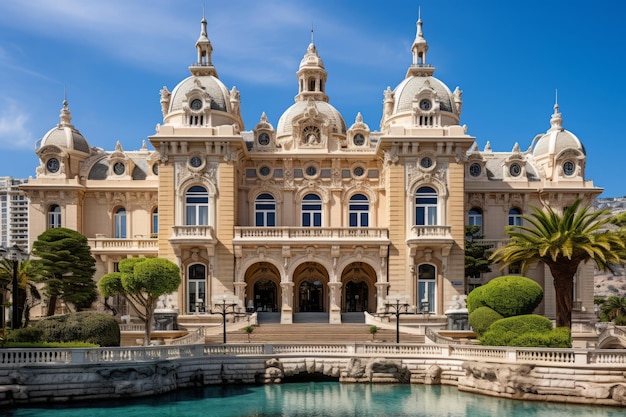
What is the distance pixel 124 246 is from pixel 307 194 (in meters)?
13.8

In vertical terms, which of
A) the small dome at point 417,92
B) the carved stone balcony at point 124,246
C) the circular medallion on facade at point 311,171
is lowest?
the carved stone balcony at point 124,246

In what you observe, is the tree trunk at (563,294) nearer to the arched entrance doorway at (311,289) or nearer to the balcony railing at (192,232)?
the arched entrance doorway at (311,289)

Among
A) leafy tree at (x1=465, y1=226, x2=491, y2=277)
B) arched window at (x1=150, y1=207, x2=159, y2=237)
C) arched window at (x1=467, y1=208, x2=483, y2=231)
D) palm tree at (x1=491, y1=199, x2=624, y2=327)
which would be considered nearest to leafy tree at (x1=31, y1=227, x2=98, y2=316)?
arched window at (x1=150, y1=207, x2=159, y2=237)

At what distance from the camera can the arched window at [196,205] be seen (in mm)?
40719

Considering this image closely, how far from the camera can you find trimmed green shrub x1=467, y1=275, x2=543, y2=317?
31625 mm

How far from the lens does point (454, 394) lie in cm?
2617

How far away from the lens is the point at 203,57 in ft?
150

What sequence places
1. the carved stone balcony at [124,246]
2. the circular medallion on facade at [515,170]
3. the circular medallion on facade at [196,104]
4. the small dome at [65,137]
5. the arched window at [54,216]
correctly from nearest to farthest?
the circular medallion on facade at [196,104]
the carved stone balcony at [124,246]
the arched window at [54,216]
the small dome at [65,137]
the circular medallion on facade at [515,170]

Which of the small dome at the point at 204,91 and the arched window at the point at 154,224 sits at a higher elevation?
the small dome at the point at 204,91

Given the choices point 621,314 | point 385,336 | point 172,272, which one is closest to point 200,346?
point 172,272

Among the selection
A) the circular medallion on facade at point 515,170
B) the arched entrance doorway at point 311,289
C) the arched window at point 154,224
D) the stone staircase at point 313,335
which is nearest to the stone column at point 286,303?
the stone staircase at point 313,335

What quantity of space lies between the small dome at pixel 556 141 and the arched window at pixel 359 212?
50.3ft

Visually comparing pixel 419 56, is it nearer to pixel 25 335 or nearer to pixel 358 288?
pixel 358 288

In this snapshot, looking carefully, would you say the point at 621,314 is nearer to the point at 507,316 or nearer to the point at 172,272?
the point at 507,316
